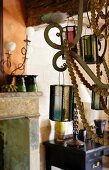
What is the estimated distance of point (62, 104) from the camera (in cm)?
96

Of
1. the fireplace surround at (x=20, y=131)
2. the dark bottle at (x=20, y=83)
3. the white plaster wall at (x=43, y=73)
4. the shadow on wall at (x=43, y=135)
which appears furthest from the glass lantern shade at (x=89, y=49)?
the shadow on wall at (x=43, y=135)

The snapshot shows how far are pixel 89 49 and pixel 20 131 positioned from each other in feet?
6.43

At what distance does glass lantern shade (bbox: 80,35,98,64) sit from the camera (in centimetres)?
95

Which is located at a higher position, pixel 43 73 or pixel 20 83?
pixel 43 73

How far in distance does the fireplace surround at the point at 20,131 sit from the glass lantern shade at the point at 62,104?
136cm

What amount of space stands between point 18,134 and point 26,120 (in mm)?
213

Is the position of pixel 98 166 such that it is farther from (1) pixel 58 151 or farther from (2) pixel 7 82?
(2) pixel 7 82

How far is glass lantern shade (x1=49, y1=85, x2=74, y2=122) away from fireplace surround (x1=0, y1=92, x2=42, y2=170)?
136cm

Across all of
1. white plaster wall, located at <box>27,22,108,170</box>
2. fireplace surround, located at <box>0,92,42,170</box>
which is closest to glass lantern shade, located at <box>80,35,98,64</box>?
fireplace surround, located at <box>0,92,42,170</box>

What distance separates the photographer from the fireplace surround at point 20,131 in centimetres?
248

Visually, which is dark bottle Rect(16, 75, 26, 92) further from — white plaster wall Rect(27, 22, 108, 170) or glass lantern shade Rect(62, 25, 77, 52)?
glass lantern shade Rect(62, 25, 77, 52)

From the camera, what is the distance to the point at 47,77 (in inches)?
126

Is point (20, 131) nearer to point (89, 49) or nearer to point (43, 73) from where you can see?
point (43, 73)

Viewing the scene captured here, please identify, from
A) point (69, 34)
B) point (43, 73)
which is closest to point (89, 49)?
point (69, 34)
